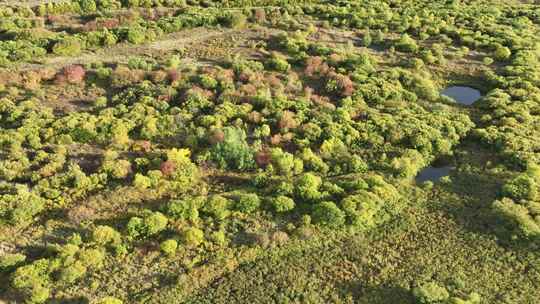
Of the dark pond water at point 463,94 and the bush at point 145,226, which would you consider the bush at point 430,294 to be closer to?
the bush at point 145,226

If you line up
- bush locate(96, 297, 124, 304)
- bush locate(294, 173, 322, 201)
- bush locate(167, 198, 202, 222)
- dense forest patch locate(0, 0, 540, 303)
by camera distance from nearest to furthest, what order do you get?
bush locate(96, 297, 124, 304)
dense forest patch locate(0, 0, 540, 303)
bush locate(167, 198, 202, 222)
bush locate(294, 173, 322, 201)

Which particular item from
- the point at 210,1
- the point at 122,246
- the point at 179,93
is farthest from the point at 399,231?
the point at 210,1

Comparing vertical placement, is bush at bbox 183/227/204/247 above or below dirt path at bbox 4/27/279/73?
below

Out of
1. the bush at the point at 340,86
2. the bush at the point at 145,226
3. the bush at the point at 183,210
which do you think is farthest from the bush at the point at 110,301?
the bush at the point at 340,86

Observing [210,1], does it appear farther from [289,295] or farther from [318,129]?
[289,295]

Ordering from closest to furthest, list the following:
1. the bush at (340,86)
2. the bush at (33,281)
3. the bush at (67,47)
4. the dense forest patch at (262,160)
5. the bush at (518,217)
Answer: the bush at (33,281)
the dense forest patch at (262,160)
the bush at (518,217)
the bush at (340,86)
the bush at (67,47)

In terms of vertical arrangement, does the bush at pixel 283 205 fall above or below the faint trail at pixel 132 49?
below

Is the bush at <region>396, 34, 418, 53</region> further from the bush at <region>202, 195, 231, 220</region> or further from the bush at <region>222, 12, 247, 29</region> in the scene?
the bush at <region>202, 195, 231, 220</region>

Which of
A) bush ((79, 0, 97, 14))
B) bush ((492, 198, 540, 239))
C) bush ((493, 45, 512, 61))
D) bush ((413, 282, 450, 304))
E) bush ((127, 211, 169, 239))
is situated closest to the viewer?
bush ((413, 282, 450, 304))

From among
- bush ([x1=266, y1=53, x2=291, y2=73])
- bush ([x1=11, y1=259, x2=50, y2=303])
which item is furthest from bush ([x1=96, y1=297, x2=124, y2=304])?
bush ([x1=266, y1=53, x2=291, y2=73])
